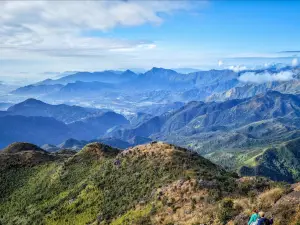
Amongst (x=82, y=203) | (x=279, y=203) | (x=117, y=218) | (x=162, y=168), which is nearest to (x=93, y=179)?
(x=82, y=203)

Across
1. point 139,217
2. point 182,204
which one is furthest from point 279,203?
point 139,217

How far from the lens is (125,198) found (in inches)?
2564

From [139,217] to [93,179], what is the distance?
3261cm

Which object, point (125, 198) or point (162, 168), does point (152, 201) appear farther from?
point (162, 168)

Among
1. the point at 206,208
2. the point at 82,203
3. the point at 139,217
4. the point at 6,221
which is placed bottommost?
the point at 6,221

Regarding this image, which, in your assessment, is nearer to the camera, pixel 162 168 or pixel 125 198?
pixel 125 198

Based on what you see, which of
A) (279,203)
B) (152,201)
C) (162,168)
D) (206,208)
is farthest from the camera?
(162,168)

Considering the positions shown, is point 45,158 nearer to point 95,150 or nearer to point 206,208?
point 95,150

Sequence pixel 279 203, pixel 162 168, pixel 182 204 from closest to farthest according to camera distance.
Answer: pixel 279 203, pixel 182 204, pixel 162 168

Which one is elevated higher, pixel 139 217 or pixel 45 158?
pixel 139 217

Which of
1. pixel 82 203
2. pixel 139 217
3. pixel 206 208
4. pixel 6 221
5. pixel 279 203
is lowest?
pixel 6 221

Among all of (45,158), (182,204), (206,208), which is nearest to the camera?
(206,208)

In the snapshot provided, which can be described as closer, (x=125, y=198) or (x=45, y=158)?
(x=125, y=198)

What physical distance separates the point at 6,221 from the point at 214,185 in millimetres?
53589
